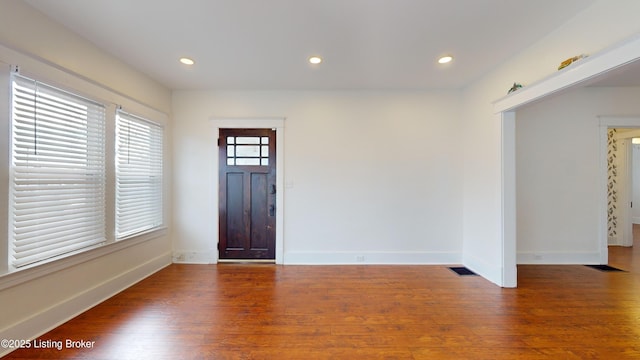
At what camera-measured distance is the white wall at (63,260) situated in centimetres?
191

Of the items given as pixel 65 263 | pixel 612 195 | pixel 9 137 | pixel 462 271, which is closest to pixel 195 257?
pixel 65 263

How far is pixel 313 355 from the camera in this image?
1882mm

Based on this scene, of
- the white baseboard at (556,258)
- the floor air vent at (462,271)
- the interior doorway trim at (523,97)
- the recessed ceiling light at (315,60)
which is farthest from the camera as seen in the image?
the white baseboard at (556,258)

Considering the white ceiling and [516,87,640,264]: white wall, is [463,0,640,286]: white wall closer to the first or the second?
the white ceiling

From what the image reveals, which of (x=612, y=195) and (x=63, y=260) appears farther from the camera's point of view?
(x=612, y=195)

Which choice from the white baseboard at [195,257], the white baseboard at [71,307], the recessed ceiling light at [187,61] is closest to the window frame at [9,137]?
the white baseboard at [71,307]

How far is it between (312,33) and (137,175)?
278 centimetres

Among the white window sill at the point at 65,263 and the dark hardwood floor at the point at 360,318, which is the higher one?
the white window sill at the point at 65,263

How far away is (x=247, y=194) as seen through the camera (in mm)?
3982

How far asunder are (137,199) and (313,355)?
290 centimetres

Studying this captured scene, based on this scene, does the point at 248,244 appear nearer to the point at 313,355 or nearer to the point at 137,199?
the point at 137,199

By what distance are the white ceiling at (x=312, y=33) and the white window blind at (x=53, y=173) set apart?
74 centimetres

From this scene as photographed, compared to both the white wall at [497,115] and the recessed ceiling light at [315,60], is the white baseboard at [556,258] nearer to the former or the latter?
the white wall at [497,115]

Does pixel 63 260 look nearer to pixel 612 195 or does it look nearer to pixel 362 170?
pixel 362 170
